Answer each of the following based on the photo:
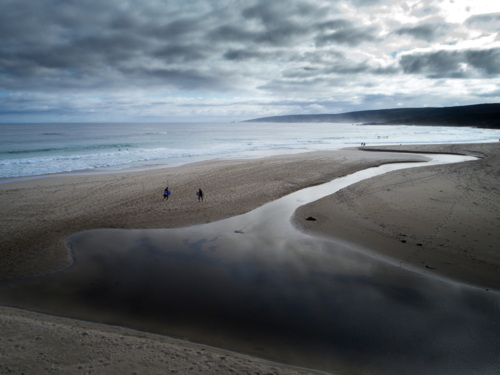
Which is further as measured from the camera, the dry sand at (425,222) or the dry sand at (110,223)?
the dry sand at (425,222)

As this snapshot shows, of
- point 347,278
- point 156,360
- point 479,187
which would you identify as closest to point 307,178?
point 479,187

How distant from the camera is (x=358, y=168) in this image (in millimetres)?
20141

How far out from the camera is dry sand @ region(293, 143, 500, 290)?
6586 mm

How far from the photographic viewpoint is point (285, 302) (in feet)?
17.3

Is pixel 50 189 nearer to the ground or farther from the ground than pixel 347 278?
farther from the ground

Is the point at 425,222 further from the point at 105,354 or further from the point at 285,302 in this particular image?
the point at 105,354

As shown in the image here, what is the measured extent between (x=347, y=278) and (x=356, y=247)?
5.77 ft

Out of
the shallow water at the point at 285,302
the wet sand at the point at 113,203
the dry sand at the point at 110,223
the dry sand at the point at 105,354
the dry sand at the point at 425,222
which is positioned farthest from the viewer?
the wet sand at the point at 113,203

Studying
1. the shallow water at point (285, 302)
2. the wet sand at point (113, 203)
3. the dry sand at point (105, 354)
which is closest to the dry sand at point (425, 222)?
the shallow water at point (285, 302)

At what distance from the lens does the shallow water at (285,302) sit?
4.09 m

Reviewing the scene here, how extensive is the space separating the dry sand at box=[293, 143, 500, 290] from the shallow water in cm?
81

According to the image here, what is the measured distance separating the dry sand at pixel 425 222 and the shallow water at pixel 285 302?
81 centimetres

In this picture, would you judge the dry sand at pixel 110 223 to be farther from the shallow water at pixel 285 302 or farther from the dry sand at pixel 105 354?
the shallow water at pixel 285 302

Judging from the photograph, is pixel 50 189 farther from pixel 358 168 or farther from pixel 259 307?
pixel 358 168
